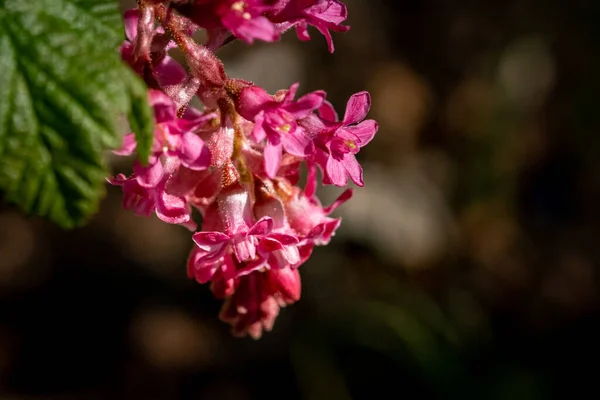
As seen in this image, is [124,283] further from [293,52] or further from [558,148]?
[558,148]

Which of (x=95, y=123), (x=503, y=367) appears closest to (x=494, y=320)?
(x=503, y=367)

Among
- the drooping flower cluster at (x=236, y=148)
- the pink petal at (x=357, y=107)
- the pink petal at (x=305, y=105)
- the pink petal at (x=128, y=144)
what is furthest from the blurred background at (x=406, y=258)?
the pink petal at (x=128, y=144)

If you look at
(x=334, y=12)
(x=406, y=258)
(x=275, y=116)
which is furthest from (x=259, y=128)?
(x=406, y=258)

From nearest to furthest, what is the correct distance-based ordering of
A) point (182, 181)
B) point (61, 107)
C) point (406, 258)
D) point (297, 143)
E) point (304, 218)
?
1. point (61, 107)
2. point (297, 143)
3. point (182, 181)
4. point (304, 218)
5. point (406, 258)

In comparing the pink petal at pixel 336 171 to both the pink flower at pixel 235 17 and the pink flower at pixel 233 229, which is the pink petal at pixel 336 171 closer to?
the pink flower at pixel 233 229

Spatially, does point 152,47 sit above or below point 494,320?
above

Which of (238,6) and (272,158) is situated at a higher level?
(238,6)

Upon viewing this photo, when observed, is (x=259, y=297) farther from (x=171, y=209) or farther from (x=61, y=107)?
(x=61, y=107)
